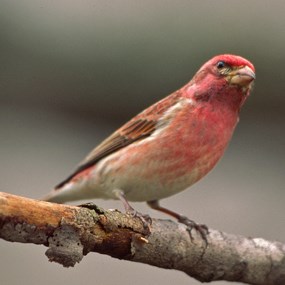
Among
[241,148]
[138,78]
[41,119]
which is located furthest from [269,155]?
[41,119]

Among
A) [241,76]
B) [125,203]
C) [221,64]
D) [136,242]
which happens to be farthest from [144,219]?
[221,64]

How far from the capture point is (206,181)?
8.12 m

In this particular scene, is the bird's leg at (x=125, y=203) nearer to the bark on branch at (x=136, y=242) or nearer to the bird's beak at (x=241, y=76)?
the bark on branch at (x=136, y=242)

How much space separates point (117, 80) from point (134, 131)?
1237 millimetres

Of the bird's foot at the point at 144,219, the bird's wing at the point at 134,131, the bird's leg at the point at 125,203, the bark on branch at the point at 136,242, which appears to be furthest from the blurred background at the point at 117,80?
the bird's foot at the point at 144,219

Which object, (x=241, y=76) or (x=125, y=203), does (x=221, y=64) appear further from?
(x=125, y=203)

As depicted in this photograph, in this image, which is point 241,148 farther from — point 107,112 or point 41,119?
point 41,119

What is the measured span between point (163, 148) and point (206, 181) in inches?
82.7

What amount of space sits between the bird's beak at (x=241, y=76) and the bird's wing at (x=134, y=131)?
0.52 metres

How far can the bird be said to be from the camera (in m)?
6.03

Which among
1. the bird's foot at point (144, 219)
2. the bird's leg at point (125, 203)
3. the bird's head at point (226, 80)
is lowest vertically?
the bird's leg at point (125, 203)

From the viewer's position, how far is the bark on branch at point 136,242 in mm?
4191

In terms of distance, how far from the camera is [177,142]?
607cm

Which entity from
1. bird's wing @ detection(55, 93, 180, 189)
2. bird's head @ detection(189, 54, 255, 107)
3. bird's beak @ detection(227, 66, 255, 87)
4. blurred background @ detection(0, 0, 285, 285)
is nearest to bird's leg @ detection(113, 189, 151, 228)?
bird's wing @ detection(55, 93, 180, 189)
